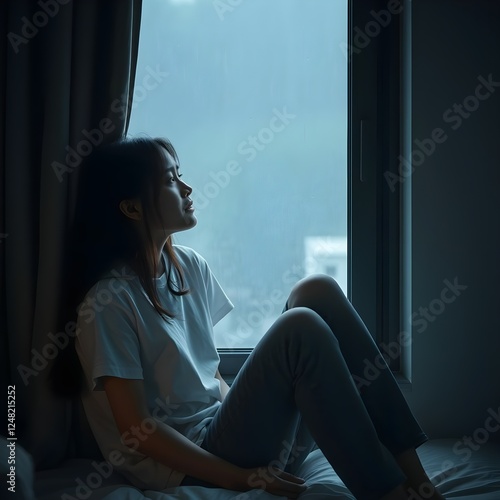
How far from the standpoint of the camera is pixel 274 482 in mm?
1168

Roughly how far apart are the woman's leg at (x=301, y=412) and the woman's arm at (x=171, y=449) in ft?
0.10

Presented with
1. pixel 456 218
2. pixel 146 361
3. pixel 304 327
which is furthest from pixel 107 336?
pixel 456 218

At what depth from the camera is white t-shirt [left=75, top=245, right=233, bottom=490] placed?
1.23 metres

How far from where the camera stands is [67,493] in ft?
4.00

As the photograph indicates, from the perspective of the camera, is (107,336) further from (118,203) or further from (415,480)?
(415,480)

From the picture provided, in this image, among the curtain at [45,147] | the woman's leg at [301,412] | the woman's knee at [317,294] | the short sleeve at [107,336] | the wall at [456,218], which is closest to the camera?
the woman's leg at [301,412]

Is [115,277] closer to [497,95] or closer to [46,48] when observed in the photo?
[46,48]

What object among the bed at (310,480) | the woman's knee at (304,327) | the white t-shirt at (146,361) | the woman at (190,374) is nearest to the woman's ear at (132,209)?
the woman at (190,374)

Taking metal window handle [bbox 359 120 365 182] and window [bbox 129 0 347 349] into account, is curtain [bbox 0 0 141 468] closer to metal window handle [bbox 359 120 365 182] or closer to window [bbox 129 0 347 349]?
window [bbox 129 0 347 349]

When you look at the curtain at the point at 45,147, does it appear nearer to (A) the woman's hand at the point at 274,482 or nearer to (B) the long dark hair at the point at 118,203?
(B) the long dark hair at the point at 118,203

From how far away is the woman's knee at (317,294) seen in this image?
1319 millimetres

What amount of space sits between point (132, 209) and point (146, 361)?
1.16ft

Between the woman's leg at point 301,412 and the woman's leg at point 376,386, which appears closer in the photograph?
the woman's leg at point 301,412

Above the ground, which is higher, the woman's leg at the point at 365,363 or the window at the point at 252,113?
the window at the point at 252,113
